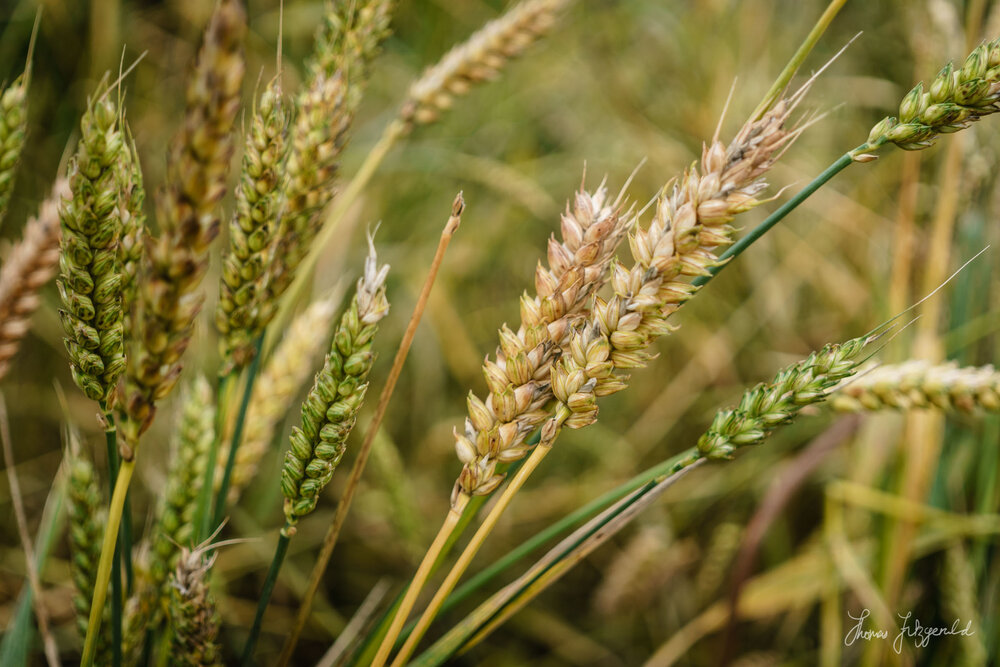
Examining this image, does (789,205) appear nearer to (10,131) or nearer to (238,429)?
(238,429)

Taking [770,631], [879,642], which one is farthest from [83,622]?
[770,631]

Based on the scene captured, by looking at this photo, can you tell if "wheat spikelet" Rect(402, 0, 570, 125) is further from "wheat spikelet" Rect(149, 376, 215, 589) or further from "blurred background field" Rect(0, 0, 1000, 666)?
"wheat spikelet" Rect(149, 376, 215, 589)

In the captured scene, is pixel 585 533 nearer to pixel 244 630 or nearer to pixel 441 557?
pixel 441 557

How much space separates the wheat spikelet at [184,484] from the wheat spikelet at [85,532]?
0.05 metres

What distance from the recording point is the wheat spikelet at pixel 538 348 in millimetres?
388

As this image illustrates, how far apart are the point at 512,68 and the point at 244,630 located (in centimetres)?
178

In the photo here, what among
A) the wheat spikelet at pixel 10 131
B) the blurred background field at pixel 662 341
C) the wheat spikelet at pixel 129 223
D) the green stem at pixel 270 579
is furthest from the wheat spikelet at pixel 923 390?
the wheat spikelet at pixel 10 131

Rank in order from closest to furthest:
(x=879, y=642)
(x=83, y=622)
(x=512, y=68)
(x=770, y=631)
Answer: (x=83, y=622)
(x=879, y=642)
(x=770, y=631)
(x=512, y=68)

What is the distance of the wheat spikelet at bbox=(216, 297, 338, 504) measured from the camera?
0.67m

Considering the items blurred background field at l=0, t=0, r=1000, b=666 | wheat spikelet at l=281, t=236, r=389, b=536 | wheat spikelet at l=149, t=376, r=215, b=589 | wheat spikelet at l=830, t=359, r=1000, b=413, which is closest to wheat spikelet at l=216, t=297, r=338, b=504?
wheat spikelet at l=149, t=376, r=215, b=589

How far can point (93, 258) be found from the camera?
0.37m

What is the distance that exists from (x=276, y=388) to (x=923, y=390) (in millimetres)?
734

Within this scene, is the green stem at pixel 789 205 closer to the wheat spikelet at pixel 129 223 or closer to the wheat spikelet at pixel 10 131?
the wheat spikelet at pixel 129 223

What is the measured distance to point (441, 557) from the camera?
427 millimetres
